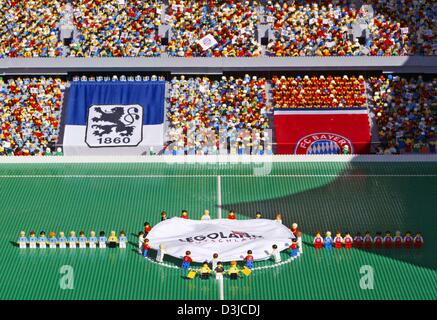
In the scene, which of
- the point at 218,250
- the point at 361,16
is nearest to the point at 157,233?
the point at 218,250

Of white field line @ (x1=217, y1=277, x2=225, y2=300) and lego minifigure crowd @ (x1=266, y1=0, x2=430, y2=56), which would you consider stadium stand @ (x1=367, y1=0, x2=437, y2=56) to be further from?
white field line @ (x1=217, y1=277, x2=225, y2=300)

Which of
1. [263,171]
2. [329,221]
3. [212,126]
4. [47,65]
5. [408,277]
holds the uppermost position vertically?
[47,65]

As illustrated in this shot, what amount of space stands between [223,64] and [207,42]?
2.39m

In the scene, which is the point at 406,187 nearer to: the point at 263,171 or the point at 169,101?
the point at 263,171

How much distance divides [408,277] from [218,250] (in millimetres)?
9869

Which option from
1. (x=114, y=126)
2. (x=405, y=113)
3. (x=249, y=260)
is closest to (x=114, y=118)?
(x=114, y=126)

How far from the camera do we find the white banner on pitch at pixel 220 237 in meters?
70.0

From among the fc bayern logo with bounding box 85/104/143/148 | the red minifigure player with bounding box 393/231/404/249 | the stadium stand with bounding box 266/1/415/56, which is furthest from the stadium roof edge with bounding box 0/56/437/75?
the red minifigure player with bounding box 393/231/404/249

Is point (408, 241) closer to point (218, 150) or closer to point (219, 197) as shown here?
point (219, 197)

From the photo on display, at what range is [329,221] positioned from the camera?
75.8 meters

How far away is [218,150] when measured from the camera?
86.9m

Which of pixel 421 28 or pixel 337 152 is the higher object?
pixel 421 28

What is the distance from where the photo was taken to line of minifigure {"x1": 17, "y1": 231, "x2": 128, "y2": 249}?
72.8m

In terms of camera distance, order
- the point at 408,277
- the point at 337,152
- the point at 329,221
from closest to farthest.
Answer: the point at 408,277 → the point at 329,221 → the point at 337,152
